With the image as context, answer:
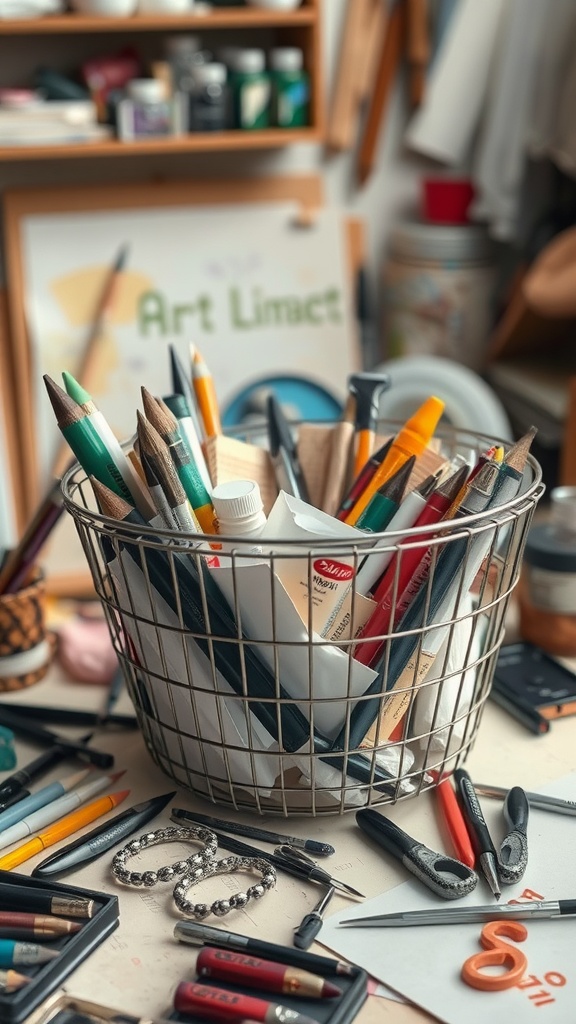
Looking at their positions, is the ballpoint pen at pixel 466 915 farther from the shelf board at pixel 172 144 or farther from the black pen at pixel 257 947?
the shelf board at pixel 172 144

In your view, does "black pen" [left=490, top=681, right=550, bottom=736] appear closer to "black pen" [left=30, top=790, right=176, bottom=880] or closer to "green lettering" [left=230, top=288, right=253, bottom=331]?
"black pen" [left=30, top=790, right=176, bottom=880]

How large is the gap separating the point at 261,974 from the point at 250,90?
923 mm

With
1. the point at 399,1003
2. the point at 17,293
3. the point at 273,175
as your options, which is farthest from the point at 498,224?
the point at 399,1003

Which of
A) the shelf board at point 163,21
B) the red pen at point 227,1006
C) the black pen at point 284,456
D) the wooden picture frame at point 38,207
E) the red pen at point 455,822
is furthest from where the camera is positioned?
the wooden picture frame at point 38,207

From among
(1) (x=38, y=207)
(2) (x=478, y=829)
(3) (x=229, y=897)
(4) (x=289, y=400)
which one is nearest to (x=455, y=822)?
(2) (x=478, y=829)

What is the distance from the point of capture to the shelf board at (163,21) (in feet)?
3.39

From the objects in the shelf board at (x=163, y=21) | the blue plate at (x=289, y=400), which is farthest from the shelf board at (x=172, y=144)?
the blue plate at (x=289, y=400)

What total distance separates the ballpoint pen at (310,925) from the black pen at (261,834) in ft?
0.10

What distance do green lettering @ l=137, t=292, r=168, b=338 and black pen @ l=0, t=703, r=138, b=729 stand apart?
60 cm

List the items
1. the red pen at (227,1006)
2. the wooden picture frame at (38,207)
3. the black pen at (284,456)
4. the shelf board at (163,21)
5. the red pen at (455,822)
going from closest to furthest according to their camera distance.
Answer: the red pen at (227,1006) < the red pen at (455,822) < the black pen at (284,456) < the shelf board at (163,21) < the wooden picture frame at (38,207)

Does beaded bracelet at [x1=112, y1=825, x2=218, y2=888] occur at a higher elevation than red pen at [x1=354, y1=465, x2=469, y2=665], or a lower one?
lower

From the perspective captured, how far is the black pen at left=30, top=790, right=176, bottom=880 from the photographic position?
53cm

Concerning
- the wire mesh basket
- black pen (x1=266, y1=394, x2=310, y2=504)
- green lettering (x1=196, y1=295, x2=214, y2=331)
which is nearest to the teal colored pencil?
the wire mesh basket

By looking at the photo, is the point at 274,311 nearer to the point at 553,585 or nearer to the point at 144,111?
the point at 144,111
